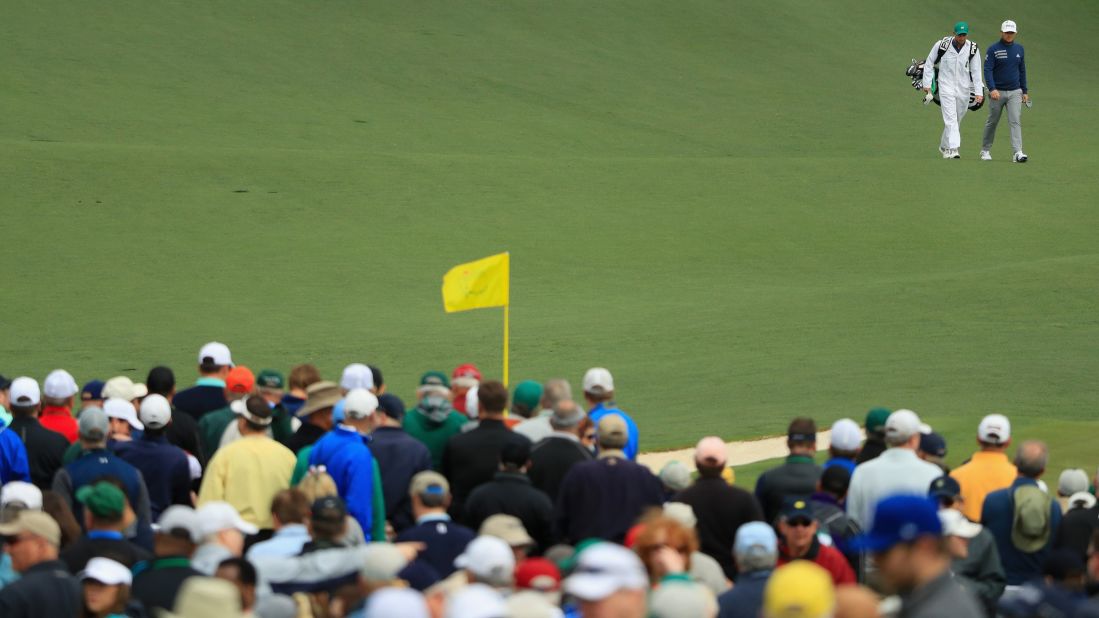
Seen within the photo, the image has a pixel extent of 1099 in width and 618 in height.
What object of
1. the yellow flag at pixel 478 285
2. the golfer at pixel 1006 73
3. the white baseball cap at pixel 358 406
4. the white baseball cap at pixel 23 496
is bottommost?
the white baseball cap at pixel 23 496

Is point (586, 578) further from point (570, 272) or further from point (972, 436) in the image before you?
point (570, 272)

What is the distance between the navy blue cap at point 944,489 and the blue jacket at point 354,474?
294 cm

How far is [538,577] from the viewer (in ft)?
22.1

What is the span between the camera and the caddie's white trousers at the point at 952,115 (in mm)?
27938

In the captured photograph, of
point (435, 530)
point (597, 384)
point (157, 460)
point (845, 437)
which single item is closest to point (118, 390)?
point (157, 460)

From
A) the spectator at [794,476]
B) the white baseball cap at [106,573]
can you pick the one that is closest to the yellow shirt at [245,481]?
the white baseball cap at [106,573]

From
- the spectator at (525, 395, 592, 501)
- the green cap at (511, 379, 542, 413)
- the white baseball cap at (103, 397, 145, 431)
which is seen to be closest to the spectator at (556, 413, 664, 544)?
the spectator at (525, 395, 592, 501)

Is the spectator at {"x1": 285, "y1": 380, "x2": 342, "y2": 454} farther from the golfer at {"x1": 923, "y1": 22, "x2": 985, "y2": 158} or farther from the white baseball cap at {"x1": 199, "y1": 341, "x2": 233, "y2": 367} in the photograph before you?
the golfer at {"x1": 923, "y1": 22, "x2": 985, "y2": 158}

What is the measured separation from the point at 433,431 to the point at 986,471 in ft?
10.8

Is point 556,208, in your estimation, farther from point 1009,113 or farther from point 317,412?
point 317,412

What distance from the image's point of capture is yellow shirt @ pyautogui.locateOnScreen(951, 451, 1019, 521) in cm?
955

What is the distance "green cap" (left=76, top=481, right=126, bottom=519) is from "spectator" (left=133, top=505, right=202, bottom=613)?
515mm

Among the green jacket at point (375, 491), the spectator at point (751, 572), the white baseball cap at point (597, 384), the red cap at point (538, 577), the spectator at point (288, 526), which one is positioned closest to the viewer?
the red cap at point (538, 577)

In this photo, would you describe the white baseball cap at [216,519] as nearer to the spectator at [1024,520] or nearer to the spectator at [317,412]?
the spectator at [317,412]
